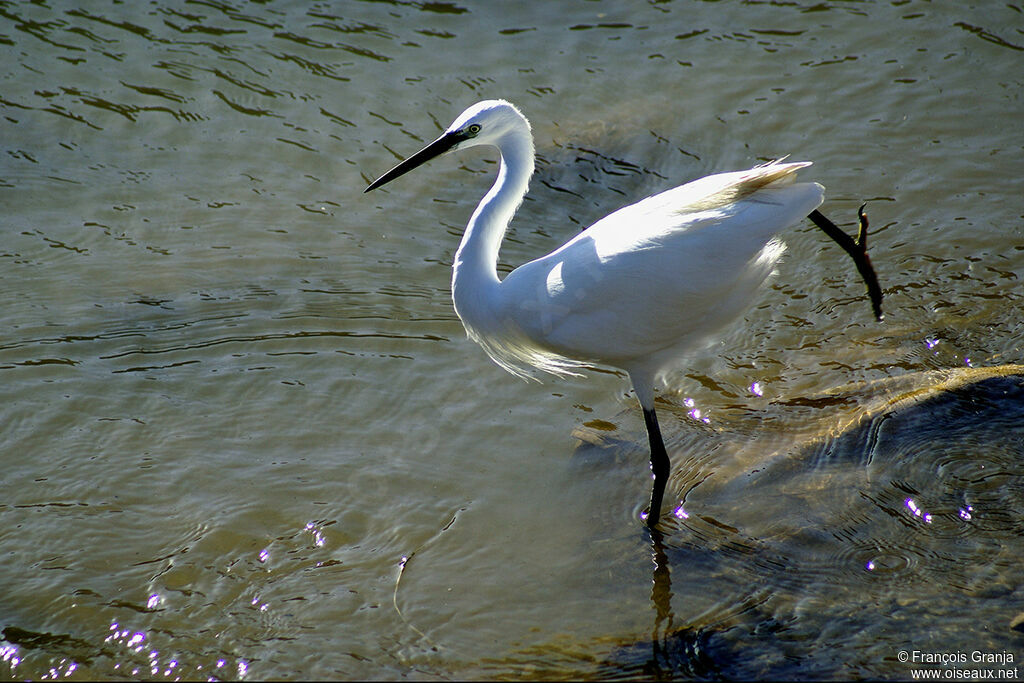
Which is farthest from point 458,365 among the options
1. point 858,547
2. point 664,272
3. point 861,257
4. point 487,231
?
point 858,547

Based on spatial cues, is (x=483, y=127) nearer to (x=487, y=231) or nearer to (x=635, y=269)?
(x=487, y=231)

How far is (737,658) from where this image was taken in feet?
10.5

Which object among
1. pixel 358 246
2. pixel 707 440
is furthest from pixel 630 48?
pixel 707 440

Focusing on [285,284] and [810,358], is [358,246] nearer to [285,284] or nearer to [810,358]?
[285,284]

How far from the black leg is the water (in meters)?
0.12

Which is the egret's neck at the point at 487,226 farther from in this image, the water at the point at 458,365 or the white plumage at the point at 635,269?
the water at the point at 458,365

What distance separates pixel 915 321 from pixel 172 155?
16.1 feet

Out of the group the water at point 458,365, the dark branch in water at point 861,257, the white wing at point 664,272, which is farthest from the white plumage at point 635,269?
the water at point 458,365

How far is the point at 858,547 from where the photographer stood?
3.59 metres

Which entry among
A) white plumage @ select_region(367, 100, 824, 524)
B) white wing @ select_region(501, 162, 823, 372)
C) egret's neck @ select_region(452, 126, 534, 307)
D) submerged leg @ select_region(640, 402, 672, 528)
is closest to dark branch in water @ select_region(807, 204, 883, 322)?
white plumage @ select_region(367, 100, 824, 524)

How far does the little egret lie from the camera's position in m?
3.89

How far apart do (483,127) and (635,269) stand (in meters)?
0.90

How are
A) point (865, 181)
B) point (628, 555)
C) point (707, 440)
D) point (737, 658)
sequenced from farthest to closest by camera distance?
point (865, 181), point (707, 440), point (628, 555), point (737, 658)

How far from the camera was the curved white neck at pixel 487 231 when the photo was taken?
411 centimetres
